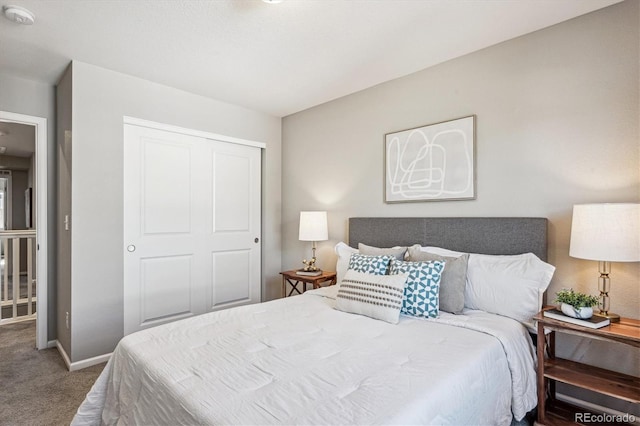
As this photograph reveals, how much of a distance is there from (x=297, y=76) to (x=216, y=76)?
0.72 m

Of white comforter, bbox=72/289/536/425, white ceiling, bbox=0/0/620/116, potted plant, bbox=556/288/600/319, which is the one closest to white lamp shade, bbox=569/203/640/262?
potted plant, bbox=556/288/600/319

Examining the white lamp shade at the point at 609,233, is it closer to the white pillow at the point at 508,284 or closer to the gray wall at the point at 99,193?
the white pillow at the point at 508,284

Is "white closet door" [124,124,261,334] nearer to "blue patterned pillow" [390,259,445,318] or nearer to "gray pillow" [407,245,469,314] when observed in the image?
"blue patterned pillow" [390,259,445,318]

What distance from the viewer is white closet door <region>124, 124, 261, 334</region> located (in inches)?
120

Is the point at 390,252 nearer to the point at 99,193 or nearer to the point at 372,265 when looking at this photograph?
the point at 372,265

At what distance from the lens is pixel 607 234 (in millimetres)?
1688

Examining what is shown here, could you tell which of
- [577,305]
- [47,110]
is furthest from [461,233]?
[47,110]

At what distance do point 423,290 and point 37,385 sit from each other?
284 cm

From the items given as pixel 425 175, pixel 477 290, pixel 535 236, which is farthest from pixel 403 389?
pixel 425 175

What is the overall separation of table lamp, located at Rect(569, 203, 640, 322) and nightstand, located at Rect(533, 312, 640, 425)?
21cm

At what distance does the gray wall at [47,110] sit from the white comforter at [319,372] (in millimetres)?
1982

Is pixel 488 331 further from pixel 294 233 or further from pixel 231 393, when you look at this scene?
pixel 294 233

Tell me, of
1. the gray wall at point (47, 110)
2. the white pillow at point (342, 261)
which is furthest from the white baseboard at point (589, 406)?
the gray wall at point (47, 110)

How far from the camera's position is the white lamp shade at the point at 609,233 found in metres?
1.64
